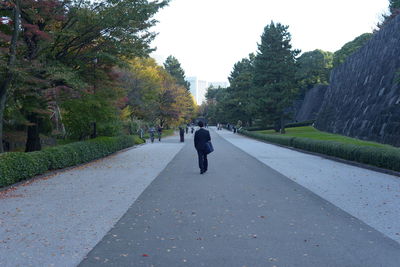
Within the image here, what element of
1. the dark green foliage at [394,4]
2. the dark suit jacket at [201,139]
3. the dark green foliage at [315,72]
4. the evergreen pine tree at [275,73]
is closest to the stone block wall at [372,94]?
the evergreen pine tree at [275,73]

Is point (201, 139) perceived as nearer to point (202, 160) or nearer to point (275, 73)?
point (202, 160)

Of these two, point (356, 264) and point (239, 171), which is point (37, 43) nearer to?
point (239, 171)

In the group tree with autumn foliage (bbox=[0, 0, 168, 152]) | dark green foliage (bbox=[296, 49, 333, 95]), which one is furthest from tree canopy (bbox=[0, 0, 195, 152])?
dark green foliage (bbox=[296, 49, 333, 95])

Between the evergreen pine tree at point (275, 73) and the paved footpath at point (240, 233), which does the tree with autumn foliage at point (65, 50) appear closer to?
the paved footpath at point (240, 233)

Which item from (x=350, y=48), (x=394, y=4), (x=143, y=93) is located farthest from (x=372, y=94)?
(x=350, y=48)

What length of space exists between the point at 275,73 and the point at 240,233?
43.9 m

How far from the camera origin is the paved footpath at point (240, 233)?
4.55 metres

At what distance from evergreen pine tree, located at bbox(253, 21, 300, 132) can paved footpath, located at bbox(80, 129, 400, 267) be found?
38.7 metres

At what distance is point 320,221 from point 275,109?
42.8 m

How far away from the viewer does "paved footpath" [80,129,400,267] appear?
4.55 m

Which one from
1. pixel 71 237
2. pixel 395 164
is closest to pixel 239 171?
pixel 395 164

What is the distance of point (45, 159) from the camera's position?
42.6 ft

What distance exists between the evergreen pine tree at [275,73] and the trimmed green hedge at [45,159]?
29677 millimetres

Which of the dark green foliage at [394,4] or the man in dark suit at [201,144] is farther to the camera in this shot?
the dark green foliage at [394,4]
